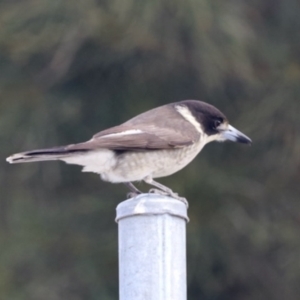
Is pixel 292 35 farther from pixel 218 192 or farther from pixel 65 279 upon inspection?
pixel 65 279

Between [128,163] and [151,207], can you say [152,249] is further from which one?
[128,163]

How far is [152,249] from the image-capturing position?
9.85ft

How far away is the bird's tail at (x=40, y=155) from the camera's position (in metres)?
3.87

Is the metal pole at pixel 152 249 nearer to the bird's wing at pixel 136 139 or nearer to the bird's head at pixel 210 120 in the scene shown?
the bird's wing at pixel 136 139

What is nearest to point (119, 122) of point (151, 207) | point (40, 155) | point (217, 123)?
point (217, 123)

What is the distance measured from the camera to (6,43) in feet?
24.2

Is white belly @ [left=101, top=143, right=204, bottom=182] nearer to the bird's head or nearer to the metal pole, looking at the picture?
the bird's head

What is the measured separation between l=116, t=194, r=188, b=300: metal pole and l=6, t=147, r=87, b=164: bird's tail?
849 mm

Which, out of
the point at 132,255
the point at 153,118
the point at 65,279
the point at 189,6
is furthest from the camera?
the point at 65,279

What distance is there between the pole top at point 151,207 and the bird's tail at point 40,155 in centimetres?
83

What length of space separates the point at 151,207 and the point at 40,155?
0.95 m

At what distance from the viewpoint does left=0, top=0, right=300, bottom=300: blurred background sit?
708 cm

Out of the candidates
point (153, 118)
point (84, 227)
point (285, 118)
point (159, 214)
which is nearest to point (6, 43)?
point (84, 227)

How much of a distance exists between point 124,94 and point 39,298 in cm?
140
